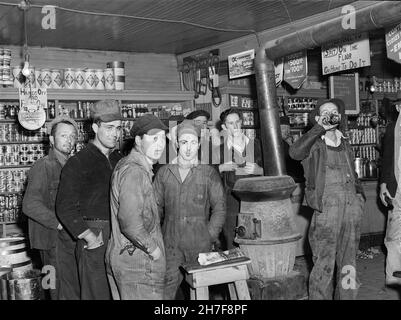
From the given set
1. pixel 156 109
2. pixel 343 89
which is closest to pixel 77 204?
pixel 156 109

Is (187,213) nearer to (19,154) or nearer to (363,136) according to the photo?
(19,154)

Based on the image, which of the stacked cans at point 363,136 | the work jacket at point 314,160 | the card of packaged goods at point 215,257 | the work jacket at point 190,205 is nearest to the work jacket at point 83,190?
the work jacket at point 190,205

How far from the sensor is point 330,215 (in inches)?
182

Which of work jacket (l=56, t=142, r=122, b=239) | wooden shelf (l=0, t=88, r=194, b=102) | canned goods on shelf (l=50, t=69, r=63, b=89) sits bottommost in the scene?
work jacket (l=56, t=142, r=122, b=239)

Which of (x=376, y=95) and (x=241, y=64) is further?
(x=376, y=95)

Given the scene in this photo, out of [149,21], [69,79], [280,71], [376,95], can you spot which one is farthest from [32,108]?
[376,95]

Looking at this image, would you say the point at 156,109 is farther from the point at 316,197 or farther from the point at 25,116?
the point at 316,197

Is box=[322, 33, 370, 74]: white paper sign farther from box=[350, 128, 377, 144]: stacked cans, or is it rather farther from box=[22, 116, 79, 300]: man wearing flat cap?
box=[22, 116, 79, 300]: man wearing flat cap

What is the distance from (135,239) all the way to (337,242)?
2.20 meters

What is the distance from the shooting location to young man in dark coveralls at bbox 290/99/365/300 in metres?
4.62

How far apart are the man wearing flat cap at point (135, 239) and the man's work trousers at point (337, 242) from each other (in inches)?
73.8

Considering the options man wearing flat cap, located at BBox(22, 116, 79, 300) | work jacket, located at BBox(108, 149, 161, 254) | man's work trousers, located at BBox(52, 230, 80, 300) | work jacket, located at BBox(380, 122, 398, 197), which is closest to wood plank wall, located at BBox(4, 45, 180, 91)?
man wearing flat cap, located at BBox(22, 116, 79, 300)

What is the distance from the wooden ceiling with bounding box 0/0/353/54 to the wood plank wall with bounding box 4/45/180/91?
0.15 meters

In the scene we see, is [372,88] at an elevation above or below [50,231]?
above
